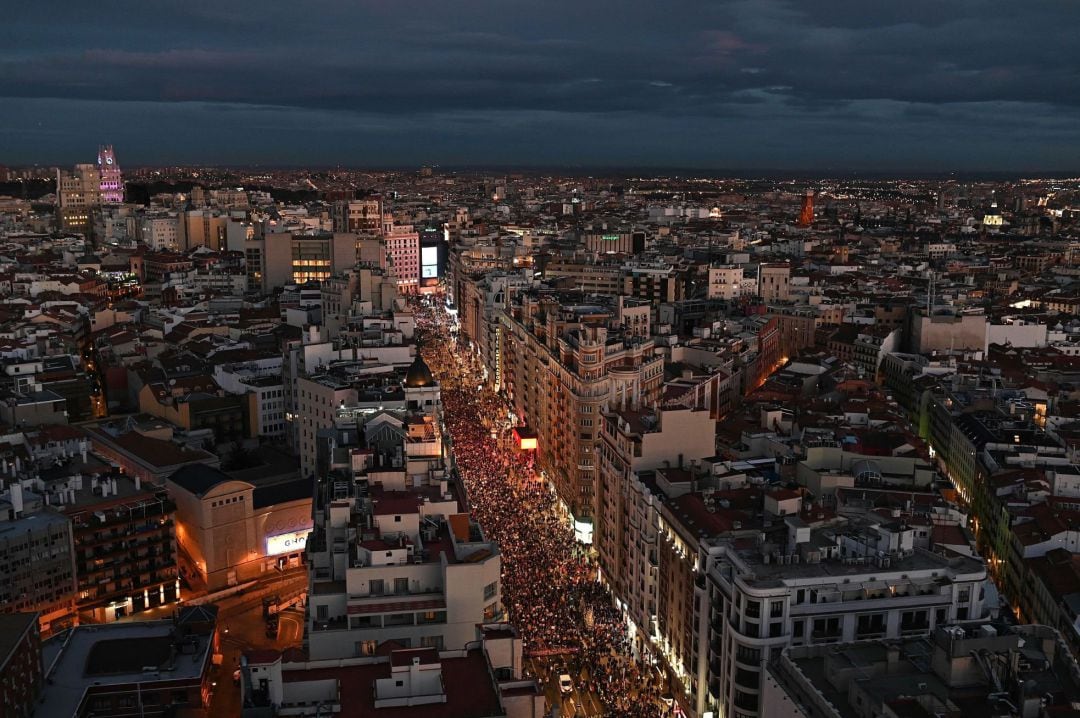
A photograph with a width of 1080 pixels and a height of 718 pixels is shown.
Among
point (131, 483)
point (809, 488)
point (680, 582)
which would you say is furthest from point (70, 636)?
point (809, 488)

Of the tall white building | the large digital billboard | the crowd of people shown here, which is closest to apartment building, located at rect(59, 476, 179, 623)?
the crowd of people

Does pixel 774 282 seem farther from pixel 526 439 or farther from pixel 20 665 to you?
pixel 20 665

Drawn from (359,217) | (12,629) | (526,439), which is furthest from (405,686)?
(359,217)

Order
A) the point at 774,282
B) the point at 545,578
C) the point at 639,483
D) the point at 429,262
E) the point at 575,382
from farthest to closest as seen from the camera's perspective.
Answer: the point at 429,262 → the point at 774,282 → the point at 575,382 → the point at 545,578 → the point at 639,483

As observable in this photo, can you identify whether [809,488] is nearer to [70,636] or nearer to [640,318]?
A: [70,636]

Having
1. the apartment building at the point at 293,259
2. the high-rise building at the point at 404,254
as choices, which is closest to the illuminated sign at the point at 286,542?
the apartment building at the point at 293,259
